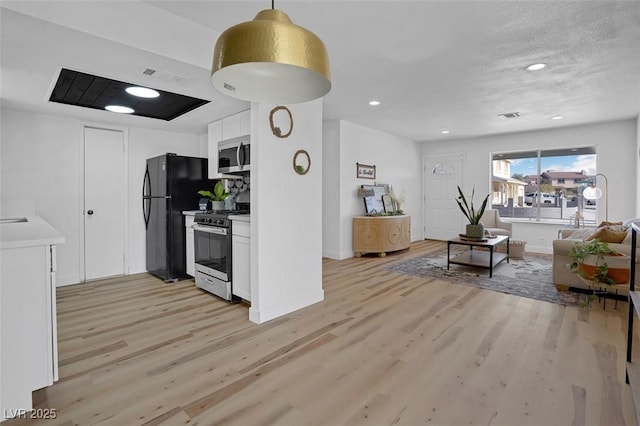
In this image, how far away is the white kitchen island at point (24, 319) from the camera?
5.35 ft

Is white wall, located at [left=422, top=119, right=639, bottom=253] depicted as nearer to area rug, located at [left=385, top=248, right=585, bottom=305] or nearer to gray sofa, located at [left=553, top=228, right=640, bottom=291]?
area rug, located at [left=385, top=248, right=585, bottom=305]

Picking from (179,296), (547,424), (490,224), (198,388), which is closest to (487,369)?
(547,424)

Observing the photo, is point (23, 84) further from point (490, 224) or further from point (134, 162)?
point (490, 224)

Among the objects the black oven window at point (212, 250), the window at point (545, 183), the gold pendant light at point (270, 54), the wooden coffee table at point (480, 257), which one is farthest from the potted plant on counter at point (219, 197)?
the window at point (545, 183)

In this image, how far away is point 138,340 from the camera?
8.35ft

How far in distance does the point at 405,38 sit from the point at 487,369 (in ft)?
8.74

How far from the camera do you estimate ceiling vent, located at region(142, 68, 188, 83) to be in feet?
8.53

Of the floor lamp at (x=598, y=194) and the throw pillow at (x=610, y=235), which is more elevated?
the floor lamp at (x=598, y=194)

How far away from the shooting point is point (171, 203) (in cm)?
421

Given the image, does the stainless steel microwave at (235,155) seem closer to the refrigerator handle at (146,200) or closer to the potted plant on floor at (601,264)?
the refrigerator handle at (146,200)

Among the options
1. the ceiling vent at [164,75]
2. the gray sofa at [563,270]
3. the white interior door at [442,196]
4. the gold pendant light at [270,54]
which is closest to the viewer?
the gold pendant light at [270,54]

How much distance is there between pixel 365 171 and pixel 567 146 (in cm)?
401

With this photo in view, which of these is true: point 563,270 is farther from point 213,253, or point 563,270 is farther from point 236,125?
point 236,125

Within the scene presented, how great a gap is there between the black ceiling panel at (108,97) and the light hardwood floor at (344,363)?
7.35 ft
